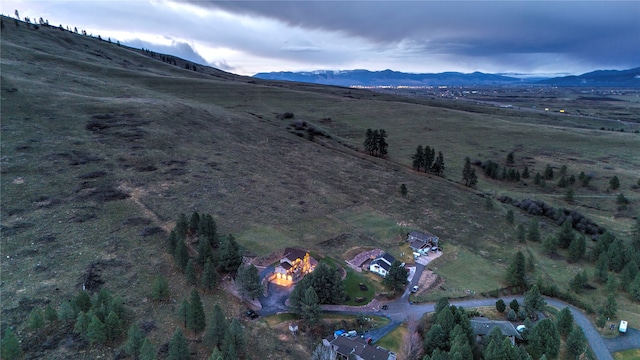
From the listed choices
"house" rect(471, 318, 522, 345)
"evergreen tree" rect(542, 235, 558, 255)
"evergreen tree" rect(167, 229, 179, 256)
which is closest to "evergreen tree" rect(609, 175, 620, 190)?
"evergreen tree" rect(542, 235, 558, 255)

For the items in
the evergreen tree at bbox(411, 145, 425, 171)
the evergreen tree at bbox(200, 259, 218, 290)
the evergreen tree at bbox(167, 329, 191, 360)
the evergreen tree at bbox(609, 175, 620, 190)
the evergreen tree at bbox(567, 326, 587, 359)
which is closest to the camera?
the evergreen tree at bbox(167, 329, 191, 360)

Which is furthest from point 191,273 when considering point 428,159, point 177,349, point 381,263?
point 428,159

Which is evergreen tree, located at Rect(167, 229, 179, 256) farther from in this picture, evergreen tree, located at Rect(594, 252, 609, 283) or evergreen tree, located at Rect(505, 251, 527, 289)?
evergreen tree, located at Rect(594, 252, 609, 283)

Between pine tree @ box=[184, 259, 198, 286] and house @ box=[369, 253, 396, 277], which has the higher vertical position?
pine tree @ box=[184, 259, 198, 286]

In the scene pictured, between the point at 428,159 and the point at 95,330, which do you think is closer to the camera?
the point at 95,330

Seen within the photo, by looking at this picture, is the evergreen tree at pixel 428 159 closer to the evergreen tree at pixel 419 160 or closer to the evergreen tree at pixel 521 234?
the evergreen tree at pixel 419 160

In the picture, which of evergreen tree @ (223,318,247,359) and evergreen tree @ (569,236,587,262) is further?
evergreen tree @ (569,236,587,262)

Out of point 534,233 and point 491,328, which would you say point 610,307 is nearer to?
point 491,328
